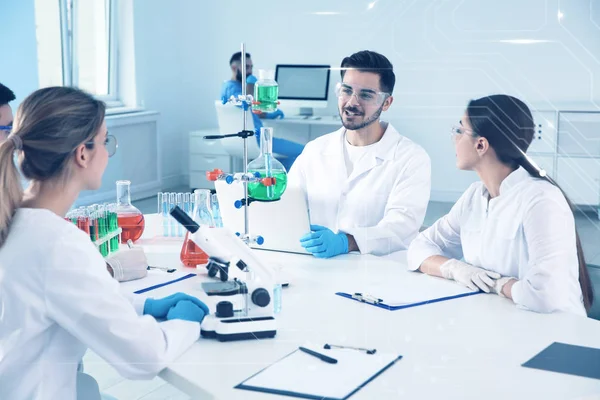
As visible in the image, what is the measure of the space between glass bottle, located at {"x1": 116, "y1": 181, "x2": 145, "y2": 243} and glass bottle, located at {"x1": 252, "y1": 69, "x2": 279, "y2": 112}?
47cm

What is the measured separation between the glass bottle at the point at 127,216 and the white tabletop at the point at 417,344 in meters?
0.38

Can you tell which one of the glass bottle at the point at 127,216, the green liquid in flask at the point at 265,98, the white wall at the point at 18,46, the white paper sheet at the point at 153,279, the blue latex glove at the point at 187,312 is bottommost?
the white paper sheet at the point at 153,279

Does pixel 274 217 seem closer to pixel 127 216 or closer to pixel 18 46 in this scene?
pixel 127 216

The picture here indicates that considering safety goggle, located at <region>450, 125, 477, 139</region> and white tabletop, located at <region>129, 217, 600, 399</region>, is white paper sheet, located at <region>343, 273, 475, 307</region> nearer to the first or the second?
white tabletop, located at <region>129, 217, 600, 399</region>

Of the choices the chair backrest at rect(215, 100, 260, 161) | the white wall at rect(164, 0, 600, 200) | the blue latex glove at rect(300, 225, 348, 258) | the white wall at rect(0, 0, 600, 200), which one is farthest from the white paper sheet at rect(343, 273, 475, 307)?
the chair backrest at rect(215, 100, 260, 161)

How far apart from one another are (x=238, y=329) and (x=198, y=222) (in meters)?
0.58

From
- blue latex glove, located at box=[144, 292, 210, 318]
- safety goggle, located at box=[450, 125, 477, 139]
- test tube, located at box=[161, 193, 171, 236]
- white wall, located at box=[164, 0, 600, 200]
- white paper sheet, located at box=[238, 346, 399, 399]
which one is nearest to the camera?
white paper sheet, located at box=[238, 346, 399, 399]

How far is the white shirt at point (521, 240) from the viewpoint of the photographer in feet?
4.47

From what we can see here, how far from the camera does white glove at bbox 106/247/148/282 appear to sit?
1.53m

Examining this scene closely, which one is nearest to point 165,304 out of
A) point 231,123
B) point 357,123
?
point 357,123

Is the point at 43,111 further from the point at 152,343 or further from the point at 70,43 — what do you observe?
the point at 70,43

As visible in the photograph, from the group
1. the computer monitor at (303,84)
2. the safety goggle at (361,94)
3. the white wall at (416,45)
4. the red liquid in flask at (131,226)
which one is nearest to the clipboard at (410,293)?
the red liquid in flask at (131,226)

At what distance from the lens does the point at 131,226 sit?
1.88m

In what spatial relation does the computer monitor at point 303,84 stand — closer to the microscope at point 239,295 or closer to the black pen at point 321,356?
the microscope at point 239,295
